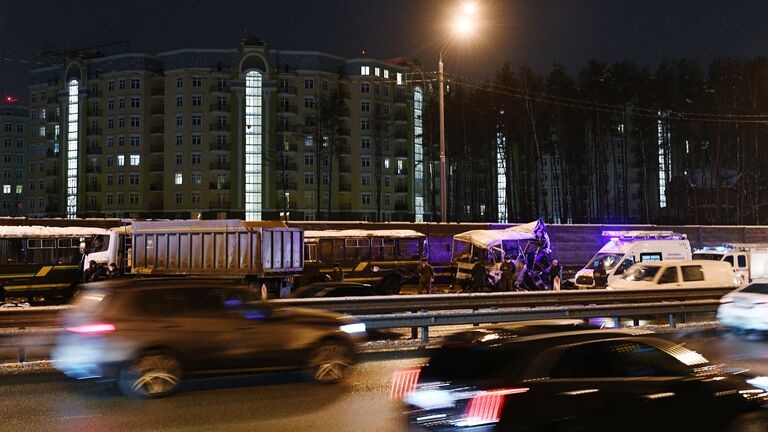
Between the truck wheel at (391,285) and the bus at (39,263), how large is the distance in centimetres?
1197

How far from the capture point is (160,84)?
88.6m

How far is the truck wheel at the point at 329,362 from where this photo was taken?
10312 mm

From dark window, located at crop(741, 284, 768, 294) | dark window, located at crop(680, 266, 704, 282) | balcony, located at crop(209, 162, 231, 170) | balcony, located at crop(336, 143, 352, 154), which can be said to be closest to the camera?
dark window, located at crop(741, 284, 768, 294)

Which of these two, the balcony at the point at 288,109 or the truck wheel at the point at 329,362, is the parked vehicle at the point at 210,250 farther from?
the balcony at the point at 288,109

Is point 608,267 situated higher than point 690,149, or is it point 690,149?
point 690,149

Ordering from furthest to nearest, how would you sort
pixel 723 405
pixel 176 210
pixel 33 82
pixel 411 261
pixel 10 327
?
pixel 33 82, pixel 176 210, pixel 411 261, pixel 10 327, pixel 723 405

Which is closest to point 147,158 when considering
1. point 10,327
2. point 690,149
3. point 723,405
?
point 690,149

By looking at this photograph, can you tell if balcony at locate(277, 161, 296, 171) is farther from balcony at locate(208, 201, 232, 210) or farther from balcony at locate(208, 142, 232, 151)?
balcony at locate(208, 201, 232, 210)

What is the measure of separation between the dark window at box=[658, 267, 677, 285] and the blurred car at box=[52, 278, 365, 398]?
1359 centimetres

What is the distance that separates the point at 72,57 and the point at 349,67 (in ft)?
119

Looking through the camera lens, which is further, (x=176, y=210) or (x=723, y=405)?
(x=176, y=210)

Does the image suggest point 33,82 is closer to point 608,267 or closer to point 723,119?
point 723,119

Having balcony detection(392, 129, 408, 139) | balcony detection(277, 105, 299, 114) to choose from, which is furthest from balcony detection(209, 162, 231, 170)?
balcony detection(392, 129, 408, 139)

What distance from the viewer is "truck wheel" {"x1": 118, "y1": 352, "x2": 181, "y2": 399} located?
30.0 feet
